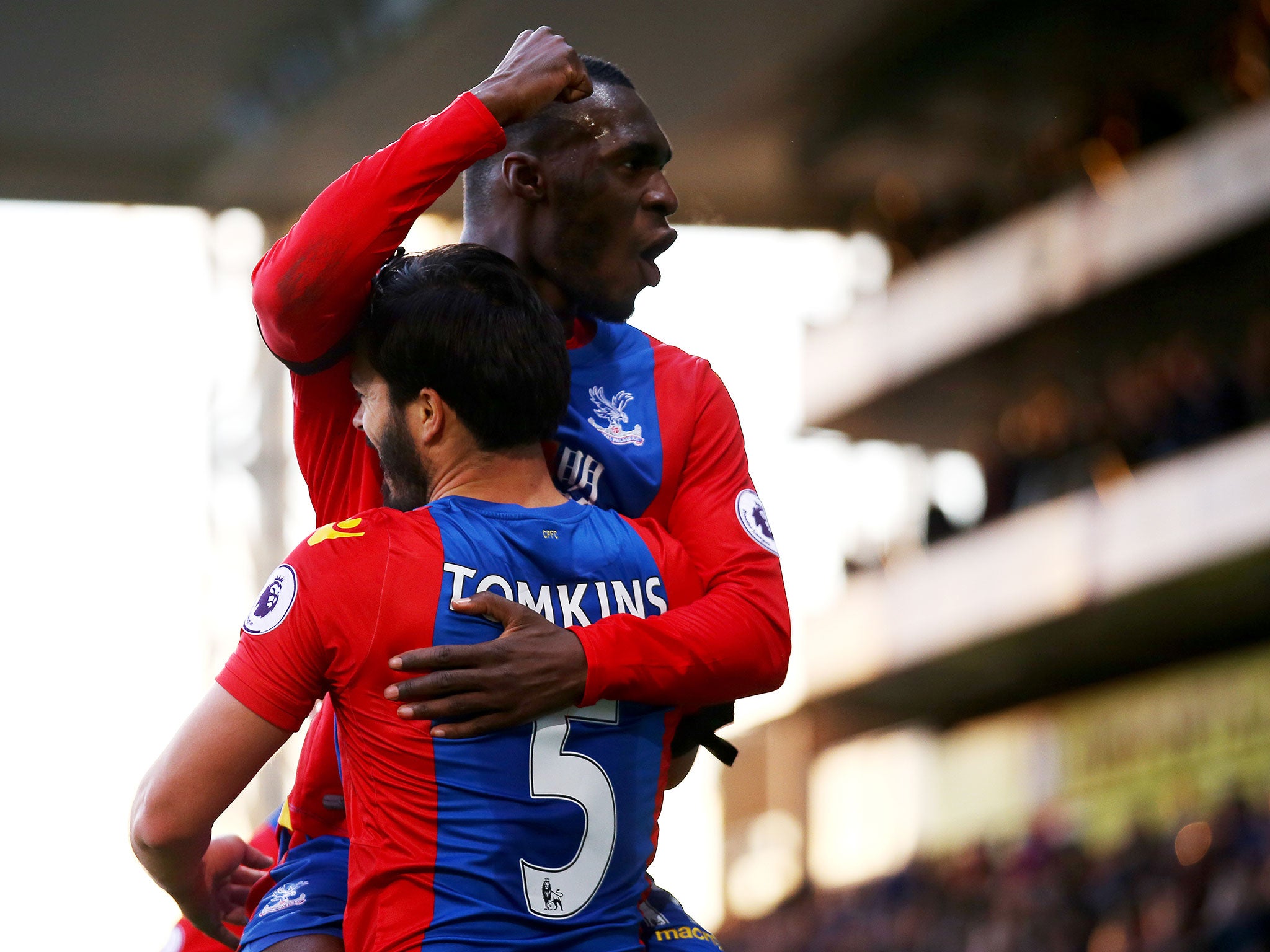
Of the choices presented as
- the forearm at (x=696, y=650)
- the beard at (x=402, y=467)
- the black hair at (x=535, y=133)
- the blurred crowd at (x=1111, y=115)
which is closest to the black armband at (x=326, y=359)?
the beard at (x=402, y=467)

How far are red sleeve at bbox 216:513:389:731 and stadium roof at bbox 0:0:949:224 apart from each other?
1270 cm

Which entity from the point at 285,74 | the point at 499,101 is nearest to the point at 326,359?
the point at 499,101

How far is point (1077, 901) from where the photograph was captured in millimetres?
11000

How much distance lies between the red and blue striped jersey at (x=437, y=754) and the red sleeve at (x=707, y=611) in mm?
76

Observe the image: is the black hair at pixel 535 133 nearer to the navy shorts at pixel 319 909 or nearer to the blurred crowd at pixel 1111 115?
the navy shorts at pixel 319 909

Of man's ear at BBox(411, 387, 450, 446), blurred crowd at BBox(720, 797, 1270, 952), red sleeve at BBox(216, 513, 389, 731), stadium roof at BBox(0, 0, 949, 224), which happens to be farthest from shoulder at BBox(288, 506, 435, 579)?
stadium roof at BBox(0, 0, 949, 224)

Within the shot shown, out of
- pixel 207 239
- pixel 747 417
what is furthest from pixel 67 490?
pixel 747 417

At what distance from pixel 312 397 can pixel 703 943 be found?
944 mm

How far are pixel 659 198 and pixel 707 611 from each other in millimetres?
733

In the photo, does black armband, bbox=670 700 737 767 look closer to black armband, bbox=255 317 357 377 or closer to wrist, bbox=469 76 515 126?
black armband, bbox=255 317 357 377

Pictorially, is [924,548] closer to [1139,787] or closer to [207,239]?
[1139,787]

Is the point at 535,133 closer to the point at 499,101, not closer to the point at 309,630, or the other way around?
the point at 499,101

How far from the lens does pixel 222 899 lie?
2641 millimetres

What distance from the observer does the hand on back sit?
8.05 ft
